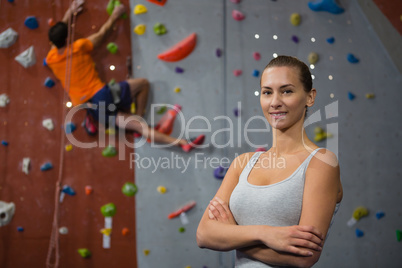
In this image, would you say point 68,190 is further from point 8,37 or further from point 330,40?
point 330,40

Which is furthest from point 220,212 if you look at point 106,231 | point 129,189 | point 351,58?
point 351,58

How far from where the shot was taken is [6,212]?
9.14 ft

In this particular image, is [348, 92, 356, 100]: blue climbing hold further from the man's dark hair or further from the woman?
the man's dark hair

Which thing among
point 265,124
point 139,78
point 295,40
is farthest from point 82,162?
point 295,40

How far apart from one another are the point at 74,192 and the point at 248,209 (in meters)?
1.98

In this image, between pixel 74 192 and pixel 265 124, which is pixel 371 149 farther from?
pixel 74 192

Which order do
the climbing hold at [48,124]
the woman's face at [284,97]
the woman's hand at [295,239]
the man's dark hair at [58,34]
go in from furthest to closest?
1. the climbing hold at [48,124]
2. the man's dark hair at [58,34]
3. the woman's face at [284,97]
4. the woman's hand at [295,239]

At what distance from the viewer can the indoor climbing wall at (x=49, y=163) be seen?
2.80 metres

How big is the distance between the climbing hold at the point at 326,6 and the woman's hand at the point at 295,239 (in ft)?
7.48

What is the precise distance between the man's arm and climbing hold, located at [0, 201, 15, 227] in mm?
1302

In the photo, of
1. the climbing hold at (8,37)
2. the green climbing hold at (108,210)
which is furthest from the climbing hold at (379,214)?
the climbing hold at (8,37)

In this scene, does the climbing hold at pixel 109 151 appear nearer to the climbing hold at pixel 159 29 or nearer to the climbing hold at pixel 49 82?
the climbing hold at pixel 49 82

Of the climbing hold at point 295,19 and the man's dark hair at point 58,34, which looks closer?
the man's dark hair at point 58,34

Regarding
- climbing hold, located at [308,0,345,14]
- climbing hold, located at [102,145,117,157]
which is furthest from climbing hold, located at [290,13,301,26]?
climbing hold, located at [102,145,117,157]
